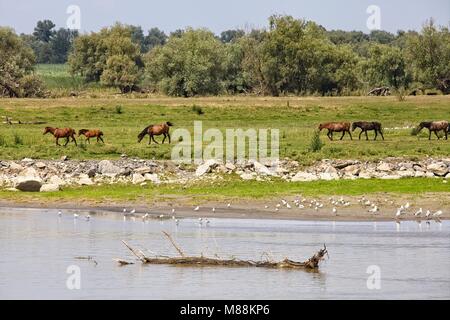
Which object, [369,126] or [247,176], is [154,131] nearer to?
[369,126]

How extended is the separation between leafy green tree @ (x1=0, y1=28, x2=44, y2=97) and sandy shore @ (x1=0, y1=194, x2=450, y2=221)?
4211cm

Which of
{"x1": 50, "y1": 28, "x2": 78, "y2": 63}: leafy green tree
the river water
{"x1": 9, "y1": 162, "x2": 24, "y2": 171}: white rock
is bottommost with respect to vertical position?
the river water

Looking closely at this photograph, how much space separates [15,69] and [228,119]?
28.2 meters

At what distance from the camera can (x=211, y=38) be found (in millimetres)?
85125

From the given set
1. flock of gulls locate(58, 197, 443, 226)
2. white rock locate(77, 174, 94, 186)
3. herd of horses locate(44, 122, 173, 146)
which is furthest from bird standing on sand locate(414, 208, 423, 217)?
herd of horses locate(44, 122, 173, 146)

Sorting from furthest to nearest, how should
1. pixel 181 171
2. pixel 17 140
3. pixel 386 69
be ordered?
pixel 386 69 < pixel 17 140 < pixel 181 171

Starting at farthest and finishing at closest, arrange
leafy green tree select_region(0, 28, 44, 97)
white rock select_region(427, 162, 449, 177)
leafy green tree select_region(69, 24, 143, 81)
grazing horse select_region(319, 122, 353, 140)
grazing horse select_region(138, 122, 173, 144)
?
1. leafy green tree select_region(69, 24, 143, 81)
2. leafy green tree select_region(0, 28, 44, 97)
3. grazing horse select_region(319, 122, 353, 140)
4. grazing horse select_region(138, 122, 173, 144)
5. white rock select_region(427, 162, 449, 177)

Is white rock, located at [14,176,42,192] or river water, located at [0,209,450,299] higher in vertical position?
white rock, located at [14,176,42,192]

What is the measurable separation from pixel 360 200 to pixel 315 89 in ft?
162

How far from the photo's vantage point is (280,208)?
31203mm

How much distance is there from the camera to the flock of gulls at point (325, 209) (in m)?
29.5

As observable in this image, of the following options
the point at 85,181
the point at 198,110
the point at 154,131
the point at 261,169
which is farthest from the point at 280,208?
the point at 198,110

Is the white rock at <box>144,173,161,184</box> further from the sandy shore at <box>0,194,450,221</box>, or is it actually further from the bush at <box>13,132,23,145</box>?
the bush at <box>13,132,23,145</box>

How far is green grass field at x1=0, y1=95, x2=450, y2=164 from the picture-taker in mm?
40406
